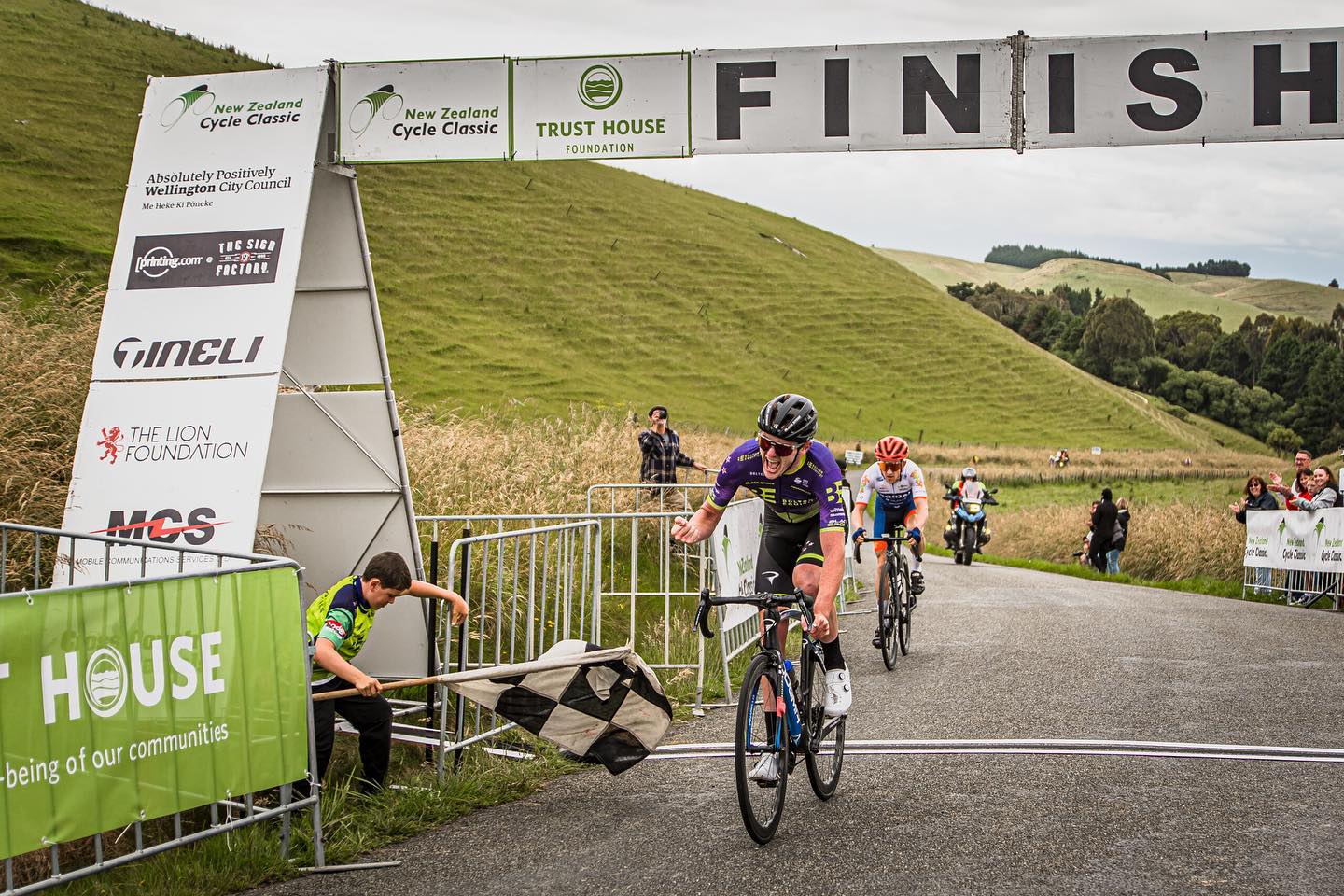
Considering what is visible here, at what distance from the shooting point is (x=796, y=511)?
7.39 metres

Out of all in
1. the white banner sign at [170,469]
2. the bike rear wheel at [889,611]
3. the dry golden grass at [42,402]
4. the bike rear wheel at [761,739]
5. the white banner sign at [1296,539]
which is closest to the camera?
the bike rear wheel at [761,739]

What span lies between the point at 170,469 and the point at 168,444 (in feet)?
0.57

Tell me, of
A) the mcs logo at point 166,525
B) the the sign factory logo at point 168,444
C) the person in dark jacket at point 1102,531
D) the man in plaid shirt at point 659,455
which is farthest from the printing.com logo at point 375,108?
the person in dark jacket at point 1102,531

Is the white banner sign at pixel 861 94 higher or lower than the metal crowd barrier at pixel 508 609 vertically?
higher

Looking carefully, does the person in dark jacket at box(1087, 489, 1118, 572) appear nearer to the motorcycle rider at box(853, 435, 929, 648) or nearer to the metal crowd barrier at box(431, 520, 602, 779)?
the motorcycle rider at box(853, 435, 929, 648)

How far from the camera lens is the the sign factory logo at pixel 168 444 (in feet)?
27.8

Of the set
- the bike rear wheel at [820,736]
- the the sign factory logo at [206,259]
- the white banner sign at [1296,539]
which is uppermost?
the the sign factory logo at [206,259]

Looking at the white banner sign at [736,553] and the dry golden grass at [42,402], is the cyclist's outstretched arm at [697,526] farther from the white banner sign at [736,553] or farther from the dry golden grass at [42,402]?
the dry golden grass at [42,402]

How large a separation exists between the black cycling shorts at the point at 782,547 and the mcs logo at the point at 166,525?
352 centimetres

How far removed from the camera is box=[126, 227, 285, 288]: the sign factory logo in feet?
29.4

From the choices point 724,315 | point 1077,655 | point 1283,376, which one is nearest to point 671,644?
point 1077,655

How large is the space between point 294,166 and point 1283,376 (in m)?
126

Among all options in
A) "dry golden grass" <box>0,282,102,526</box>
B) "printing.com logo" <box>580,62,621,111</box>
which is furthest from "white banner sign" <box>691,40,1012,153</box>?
"dry golden grass" <box>0,282,102,526</box>

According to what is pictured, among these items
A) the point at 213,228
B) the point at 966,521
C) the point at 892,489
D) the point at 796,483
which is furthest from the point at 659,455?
the point at 966,521
